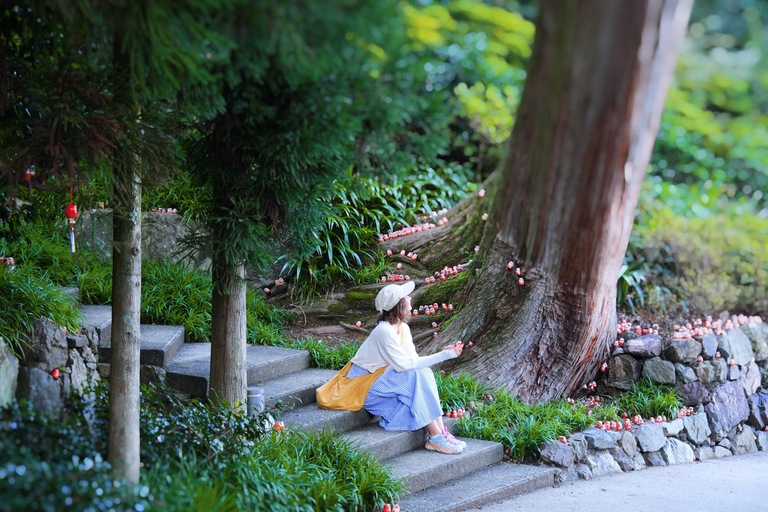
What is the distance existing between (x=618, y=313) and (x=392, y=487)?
155 inches

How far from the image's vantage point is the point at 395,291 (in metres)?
5.03

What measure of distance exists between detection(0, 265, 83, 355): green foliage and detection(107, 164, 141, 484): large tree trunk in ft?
2.70

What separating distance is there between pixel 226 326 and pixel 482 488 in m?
1.93

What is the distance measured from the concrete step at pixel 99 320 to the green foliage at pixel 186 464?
70 cm

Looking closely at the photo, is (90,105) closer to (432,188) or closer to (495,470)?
(495,470)

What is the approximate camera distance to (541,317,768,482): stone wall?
18.3 feet

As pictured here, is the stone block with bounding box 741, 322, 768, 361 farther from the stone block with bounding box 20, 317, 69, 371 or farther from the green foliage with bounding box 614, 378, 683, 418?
the stone block with bounding box 20, 317, 69, 371

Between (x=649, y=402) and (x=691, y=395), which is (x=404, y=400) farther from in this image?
(x=691, y=395)

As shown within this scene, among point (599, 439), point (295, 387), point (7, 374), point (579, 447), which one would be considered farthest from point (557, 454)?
point (7, 374)

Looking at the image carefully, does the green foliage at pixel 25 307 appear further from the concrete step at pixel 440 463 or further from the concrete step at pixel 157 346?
the concrete step at pixel 440 463

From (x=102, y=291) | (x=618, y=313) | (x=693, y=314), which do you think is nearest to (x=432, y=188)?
(x=618, y=313)

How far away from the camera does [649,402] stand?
6.12m

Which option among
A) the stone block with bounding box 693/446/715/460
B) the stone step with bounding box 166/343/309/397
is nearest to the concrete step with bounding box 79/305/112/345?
the stone step with bounding box 166/343/309/397

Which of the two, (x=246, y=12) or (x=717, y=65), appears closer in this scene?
(x=246, y=12)
